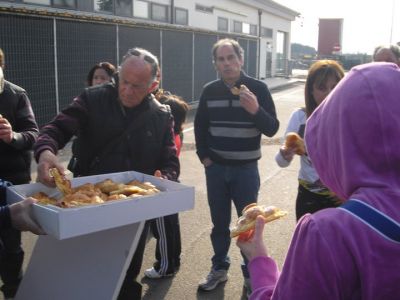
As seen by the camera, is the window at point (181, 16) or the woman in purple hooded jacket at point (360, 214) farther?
the window at point (181, 16)

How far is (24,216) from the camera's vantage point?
222 centimetres

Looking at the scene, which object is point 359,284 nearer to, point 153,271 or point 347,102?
point 347,102

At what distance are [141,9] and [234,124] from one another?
13738mm

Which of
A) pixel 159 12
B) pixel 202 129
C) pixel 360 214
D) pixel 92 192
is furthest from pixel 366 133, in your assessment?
pixel 159 12

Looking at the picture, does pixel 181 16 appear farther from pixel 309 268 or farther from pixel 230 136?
pixel 309 268

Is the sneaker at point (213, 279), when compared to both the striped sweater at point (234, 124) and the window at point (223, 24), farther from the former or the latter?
the window at point (223, 24)

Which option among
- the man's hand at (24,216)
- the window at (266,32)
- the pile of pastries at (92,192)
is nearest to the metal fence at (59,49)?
the pile of pastries at (92,192)

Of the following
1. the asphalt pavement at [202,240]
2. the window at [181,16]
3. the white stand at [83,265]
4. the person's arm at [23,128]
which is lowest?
the asphalt pavement at [202,240]

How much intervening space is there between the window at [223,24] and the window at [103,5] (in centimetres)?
998

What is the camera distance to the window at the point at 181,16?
19172 mm

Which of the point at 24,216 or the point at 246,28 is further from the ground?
the point at 246,28

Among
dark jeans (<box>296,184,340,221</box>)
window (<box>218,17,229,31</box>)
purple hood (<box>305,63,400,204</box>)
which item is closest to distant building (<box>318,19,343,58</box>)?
window (<box>218,17,229,31</box>)

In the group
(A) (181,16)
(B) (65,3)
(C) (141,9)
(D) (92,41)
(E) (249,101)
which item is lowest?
(E) (249,101)

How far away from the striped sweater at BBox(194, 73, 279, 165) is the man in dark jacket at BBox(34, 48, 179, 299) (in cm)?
98
